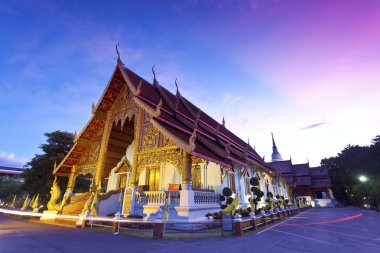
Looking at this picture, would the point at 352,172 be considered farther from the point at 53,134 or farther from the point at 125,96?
the point at 53,134

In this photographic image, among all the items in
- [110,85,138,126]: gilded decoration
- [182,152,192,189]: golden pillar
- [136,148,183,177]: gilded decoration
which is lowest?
[182,152,192,189]: golden pillar

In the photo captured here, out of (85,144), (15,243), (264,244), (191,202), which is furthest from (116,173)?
(264,244)

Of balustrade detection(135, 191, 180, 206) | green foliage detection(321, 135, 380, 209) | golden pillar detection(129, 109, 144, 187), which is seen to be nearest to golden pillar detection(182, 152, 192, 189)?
balustrade detection(135, 191, 180, 206)

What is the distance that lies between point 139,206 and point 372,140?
1861 inches

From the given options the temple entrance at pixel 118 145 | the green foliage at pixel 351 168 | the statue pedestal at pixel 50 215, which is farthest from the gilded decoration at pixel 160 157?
the green foliage at pixel 351 168

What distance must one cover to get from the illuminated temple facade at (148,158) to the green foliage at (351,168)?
33.4m

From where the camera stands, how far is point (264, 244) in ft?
16.6

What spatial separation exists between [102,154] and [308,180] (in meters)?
37.5

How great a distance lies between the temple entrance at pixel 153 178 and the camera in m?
12.6

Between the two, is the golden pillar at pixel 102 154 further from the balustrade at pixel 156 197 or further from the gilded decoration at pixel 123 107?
the balustrade at pixel 156 197

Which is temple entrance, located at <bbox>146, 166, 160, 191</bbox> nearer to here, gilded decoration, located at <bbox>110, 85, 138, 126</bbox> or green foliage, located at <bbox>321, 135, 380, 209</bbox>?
gilded decoration, located at <bbox>110, 85, 138, 126</bbox>

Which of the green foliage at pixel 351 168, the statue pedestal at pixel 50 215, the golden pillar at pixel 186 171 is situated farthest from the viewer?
the green foliage at pixel 351 168

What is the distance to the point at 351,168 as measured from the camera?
4134 cm

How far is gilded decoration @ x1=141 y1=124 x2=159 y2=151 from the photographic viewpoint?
9.91m
